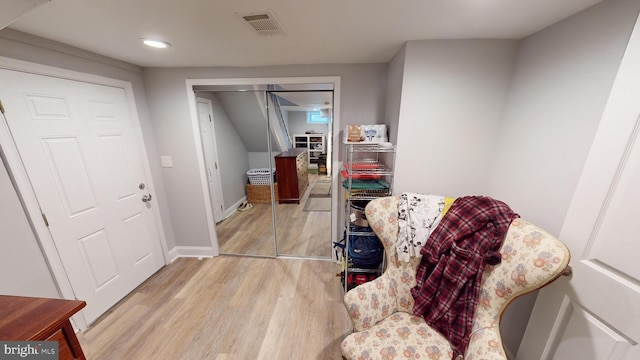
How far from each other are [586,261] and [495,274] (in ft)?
1.08

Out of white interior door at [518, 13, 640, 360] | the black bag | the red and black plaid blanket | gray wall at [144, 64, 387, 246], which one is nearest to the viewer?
white interior door at [518, 13, 640, 360]

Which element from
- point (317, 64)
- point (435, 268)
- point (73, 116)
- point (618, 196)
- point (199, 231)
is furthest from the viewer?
point (199, 231)

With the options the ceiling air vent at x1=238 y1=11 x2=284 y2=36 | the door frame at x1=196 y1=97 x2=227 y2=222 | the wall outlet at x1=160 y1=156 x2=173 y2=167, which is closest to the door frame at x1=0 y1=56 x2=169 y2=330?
the wall outlet at x1=160 y1=156 x2=173 y2=167

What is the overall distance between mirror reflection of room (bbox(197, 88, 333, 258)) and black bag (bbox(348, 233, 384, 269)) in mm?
822

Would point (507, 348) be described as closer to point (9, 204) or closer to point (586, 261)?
point (586, 261)

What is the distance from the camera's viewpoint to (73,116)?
1.51m

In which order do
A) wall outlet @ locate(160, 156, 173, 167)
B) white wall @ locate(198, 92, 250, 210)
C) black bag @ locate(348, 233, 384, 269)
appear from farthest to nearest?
1. white wall @ locate(198, 92, 250, 210)
2. wall outlet @ locate(160, 156, 173, 167)
3. black bag @ locate(348, 233, 384, 269)

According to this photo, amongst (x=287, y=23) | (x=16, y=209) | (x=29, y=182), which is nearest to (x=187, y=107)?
(x=29, y=182)

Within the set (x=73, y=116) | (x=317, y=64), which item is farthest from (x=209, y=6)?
(x=73, y=116)

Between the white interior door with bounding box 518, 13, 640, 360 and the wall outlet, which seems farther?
the wall outlet

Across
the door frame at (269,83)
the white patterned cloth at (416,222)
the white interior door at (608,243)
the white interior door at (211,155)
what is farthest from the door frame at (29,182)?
the white interior door at (608,243)

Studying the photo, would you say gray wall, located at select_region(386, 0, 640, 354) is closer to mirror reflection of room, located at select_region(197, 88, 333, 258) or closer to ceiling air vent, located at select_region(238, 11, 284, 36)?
ceiling air vent, located at select_region(238, 11, 284, 36)

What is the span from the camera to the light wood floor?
1.45 metres

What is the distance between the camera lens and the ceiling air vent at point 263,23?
42.7 inches
